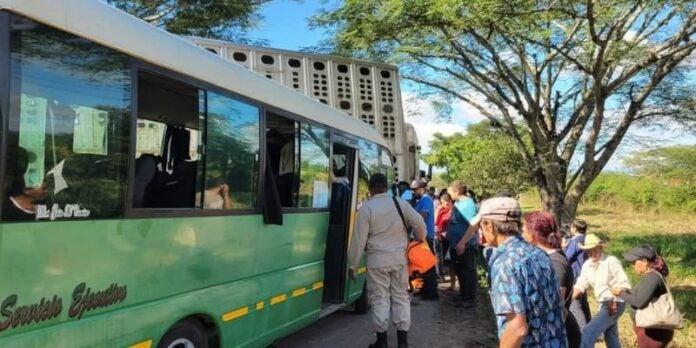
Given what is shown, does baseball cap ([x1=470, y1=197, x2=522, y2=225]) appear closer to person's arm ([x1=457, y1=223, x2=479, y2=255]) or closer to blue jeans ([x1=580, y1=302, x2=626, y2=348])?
blue jeans ([x1=580, y1=302, x2=626, y2=348])

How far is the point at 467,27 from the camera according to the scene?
9.69m

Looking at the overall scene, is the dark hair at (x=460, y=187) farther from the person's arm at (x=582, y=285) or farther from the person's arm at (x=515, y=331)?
the person's arm at (x=515, y=331)

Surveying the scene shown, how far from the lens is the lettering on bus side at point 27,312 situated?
2.67m

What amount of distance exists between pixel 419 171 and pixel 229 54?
5800mm

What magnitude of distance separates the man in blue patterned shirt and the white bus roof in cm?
208

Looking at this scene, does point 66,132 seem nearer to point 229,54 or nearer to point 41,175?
point 41,175

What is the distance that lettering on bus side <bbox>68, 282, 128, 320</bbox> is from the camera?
3.01 metres

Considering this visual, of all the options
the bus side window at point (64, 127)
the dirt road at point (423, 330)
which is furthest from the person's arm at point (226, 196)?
the dirt road at point (423, 330)

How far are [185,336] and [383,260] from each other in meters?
2.48

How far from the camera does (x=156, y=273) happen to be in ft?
11.8

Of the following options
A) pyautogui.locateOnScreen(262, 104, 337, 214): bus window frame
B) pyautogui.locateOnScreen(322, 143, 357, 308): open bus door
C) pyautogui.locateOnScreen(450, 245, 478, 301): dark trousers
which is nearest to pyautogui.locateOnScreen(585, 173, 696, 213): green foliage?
pyautogui.locateOnScreen(450, 245, 478, 301): dark trousers

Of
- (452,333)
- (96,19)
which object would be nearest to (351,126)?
(452,333)

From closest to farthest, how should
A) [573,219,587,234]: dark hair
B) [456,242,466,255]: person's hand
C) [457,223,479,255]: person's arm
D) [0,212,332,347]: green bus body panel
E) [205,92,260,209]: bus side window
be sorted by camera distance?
[0,212,332,347]: green bus body panel → [205,92,260,209]: bus side window → [573,219,587,234]: dark hair → [457,223,479,255]: person's arm → [456,242,466,255]: person's hand

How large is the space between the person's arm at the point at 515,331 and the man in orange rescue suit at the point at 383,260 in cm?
307
